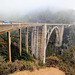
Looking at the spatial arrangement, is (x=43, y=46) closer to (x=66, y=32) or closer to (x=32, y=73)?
(x=32, y=73)

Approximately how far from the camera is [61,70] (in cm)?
589

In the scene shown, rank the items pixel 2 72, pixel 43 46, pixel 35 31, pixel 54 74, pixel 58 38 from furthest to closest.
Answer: pixel 58 38
pixel 43 46
pixel 35 31
pixel 54 74
pixel 2 72

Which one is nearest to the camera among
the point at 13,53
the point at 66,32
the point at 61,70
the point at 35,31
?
the point at 61,70

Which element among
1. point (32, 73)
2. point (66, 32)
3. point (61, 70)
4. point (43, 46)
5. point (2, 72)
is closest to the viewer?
point (2, 72)

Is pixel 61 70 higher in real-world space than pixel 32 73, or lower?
lower

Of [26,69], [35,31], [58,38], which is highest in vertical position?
[35,31]

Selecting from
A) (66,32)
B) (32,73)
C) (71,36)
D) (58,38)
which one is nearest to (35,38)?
(32,73)

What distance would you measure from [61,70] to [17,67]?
3.37 meters

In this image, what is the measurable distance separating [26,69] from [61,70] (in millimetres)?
2800

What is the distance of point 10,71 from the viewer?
4.24m

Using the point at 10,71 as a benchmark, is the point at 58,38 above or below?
below

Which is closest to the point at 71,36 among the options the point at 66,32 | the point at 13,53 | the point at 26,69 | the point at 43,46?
the point at 66,32

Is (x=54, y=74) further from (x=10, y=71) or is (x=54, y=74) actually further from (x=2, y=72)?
(x=2, y=72)

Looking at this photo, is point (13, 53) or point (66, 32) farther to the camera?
point (66, 32)
